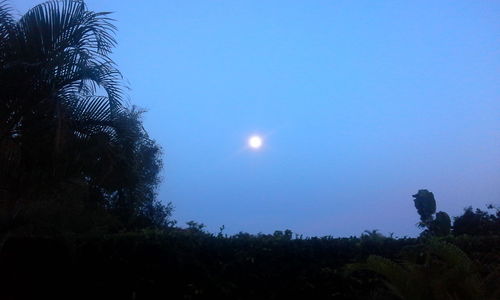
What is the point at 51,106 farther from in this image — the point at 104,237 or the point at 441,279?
the point at 441,279

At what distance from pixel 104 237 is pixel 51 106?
4.22 meters

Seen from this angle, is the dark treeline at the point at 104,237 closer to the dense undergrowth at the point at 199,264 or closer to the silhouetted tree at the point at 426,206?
the dense undergrowth at the point at 199,264

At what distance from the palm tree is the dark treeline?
14 millimetres

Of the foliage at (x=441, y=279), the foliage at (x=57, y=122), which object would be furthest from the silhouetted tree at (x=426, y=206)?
the foliage at (x=57, y=122)

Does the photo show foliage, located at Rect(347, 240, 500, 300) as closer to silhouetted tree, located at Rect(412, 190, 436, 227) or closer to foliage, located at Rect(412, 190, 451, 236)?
foliage, located at Rect(412, 190, 451, 236)

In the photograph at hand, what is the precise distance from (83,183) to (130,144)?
92 cm

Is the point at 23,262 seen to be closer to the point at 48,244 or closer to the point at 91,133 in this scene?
the point at 48,244

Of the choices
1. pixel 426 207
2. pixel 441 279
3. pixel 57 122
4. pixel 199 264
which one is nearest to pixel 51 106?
pixel 57 122

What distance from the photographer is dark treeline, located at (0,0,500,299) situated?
7.41 m

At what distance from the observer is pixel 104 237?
11102 mm

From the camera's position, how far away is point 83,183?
7.74 m

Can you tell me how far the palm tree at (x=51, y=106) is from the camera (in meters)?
7.30

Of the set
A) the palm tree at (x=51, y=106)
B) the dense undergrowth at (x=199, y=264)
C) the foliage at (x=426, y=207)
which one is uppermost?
the foliage at (x=426, y=207)

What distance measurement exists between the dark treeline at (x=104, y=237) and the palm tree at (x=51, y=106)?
0.01m
